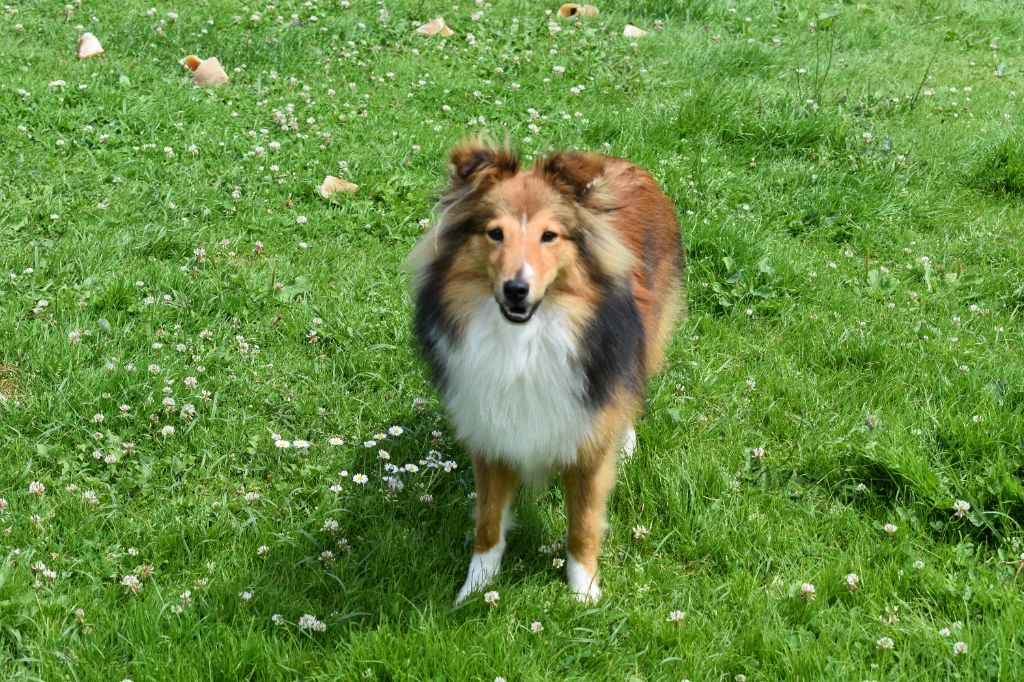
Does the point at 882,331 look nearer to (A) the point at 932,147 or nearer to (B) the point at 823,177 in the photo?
(B) the point at 823,177

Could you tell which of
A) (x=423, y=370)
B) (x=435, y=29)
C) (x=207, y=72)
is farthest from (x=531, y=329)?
(x=435, y=29)

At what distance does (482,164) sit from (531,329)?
569mm

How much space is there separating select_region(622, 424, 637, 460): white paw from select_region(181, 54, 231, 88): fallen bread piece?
4.33 meters

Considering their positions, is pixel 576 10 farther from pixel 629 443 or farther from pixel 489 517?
pixel 489 517

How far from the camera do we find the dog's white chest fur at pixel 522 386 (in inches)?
123

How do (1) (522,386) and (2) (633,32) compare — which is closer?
(1) (522,386)

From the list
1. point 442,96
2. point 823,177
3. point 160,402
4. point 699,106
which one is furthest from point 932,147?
point 160,402

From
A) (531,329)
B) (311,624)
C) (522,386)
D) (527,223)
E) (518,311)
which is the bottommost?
(311,624)

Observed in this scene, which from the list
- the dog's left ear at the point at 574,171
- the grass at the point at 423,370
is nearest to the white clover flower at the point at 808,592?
the grass at the point at 423,370

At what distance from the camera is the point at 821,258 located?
538 cm

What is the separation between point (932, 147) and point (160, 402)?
514 cm

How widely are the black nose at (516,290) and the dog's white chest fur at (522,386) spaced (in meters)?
0.17

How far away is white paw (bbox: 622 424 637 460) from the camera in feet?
13.0

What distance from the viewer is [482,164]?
3.22 m
